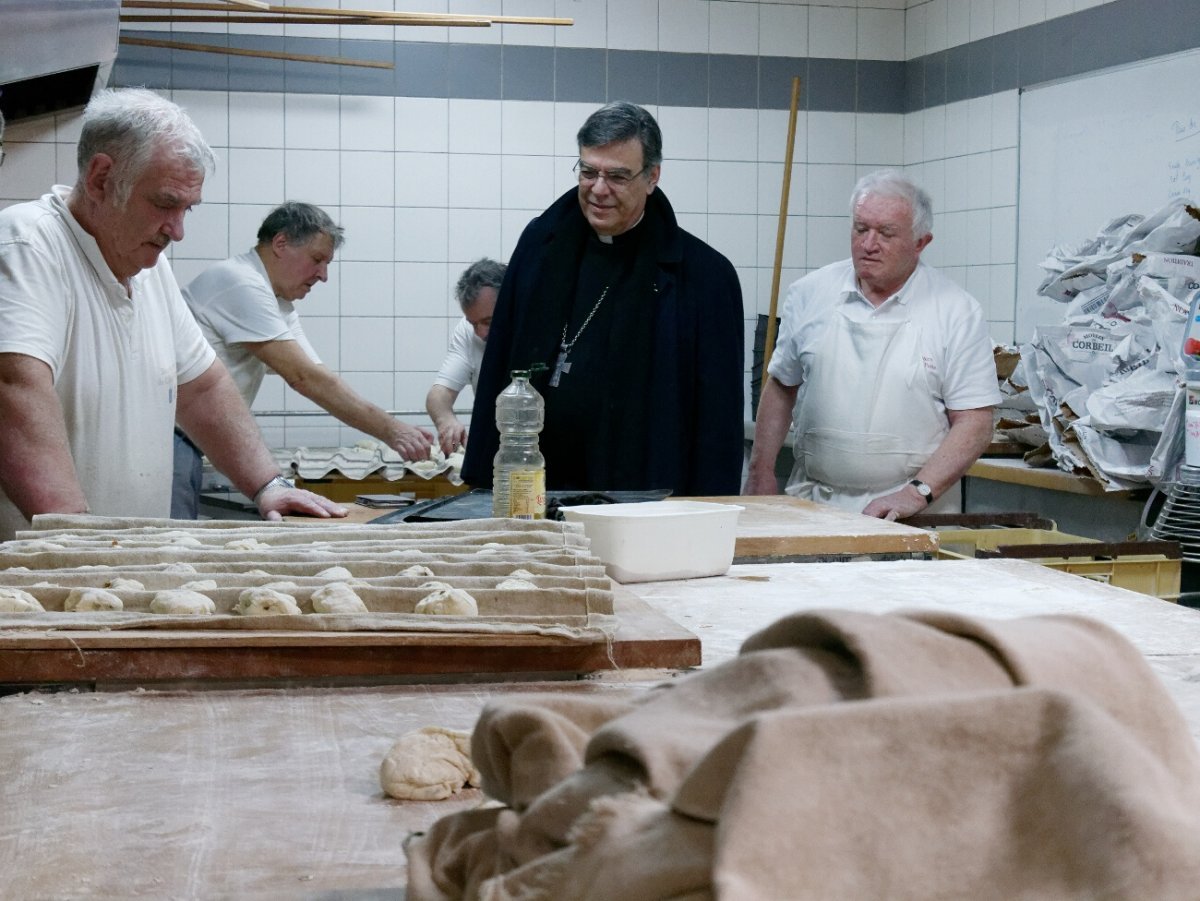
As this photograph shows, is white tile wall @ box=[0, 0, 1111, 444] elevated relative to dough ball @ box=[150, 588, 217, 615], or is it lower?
elevated

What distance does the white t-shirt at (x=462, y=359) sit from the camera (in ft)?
17.4

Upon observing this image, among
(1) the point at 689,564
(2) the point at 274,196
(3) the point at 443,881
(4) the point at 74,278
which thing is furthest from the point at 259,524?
(2) the point at 274,196

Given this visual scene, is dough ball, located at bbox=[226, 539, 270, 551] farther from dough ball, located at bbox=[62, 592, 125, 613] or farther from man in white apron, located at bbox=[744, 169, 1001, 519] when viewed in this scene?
man in white apron, located at bbox=[744, 169, 1001, 519]

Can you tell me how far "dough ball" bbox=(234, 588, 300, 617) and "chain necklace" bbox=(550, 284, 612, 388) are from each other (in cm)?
202

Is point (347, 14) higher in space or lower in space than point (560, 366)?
higher

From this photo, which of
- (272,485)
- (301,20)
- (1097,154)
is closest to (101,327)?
(272,485)

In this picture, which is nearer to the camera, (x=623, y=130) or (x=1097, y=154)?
A: (x=623, y=130)

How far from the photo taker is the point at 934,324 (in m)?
3.84

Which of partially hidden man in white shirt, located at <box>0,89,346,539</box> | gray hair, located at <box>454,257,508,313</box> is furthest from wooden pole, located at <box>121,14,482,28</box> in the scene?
partially hidden man in white shirt, located at <box>0,89,346,539</box>

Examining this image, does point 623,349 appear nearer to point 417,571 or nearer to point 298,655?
point 417,571

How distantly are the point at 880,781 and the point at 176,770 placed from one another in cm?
78

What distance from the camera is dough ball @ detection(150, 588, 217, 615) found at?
5.12 ft

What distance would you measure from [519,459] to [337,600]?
1.03m

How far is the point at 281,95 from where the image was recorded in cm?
602
